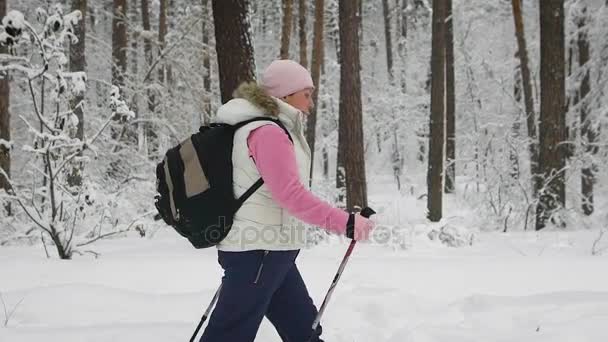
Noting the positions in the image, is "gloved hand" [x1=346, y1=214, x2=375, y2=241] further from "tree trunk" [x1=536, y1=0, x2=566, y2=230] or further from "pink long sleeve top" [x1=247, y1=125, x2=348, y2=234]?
"tree trunk" [x1=536, y1=0, x2=566, y2=230]

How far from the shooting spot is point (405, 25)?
2498 centimetres

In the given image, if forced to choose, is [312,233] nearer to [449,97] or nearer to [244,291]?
[244,291]

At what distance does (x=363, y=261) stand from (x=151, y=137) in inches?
376

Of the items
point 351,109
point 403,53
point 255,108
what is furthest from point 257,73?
point 403,53

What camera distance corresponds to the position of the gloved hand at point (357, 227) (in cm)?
235

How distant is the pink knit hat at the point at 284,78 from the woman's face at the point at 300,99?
25 millimetres

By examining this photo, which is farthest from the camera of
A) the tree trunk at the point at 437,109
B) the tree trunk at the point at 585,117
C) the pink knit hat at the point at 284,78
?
the tree trunk at the point at 585,117

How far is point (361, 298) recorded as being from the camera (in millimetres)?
3988

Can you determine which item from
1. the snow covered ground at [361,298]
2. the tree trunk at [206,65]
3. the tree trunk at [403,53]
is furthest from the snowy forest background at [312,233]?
the tree trunk at [403,53]

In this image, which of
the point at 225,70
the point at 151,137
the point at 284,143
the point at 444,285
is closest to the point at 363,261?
the point at 444,285

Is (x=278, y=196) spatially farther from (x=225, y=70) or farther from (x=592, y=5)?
(x=592, y=5)

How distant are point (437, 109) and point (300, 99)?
9.89 metres

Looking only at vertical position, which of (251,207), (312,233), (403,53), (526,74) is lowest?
(312,233)

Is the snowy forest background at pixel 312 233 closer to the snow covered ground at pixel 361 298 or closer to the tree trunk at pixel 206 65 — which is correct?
the snow covered ground at pixel 361 298
